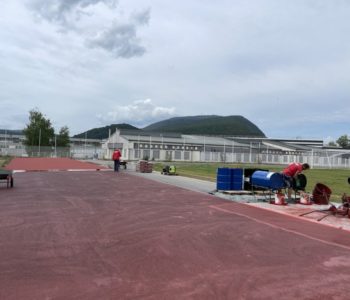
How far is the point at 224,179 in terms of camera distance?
1791cm

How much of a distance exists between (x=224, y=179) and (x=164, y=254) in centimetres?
1082

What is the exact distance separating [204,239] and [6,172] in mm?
12271

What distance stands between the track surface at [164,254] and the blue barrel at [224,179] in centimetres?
495

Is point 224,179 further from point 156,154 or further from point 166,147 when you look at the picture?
point 166,147

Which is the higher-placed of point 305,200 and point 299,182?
point 299,182

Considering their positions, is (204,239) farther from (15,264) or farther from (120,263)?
(15,264)

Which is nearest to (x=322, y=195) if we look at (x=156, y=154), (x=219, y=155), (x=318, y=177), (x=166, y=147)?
(x=318, y=177)

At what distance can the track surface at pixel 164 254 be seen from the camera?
5.52 metres

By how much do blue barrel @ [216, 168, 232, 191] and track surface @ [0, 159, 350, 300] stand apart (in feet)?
16.2

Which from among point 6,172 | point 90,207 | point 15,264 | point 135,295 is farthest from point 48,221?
point 6,172

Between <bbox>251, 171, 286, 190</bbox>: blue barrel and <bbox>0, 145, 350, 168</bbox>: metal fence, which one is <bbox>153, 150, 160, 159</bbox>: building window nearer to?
<bbox>0, 145, 350, 168</bbox>: metal fence

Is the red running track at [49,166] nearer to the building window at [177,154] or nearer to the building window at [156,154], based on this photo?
the building window at [156,154]

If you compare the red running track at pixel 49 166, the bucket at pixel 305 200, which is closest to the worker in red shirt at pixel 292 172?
the bucket at pixel 305 200

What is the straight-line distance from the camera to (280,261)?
281 inches
